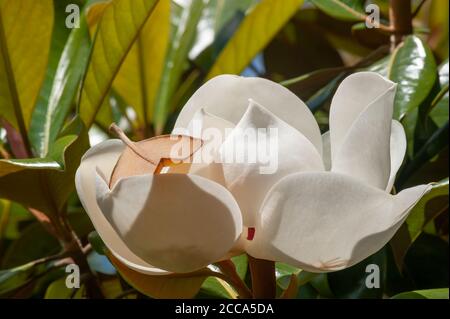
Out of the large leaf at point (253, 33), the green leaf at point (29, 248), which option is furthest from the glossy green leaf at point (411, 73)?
the green leaf at point (29, 248)

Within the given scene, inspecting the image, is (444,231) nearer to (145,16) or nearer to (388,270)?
(388,270)

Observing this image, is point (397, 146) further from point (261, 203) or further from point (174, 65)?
point (174, 65)

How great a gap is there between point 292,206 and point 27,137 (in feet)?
1.63

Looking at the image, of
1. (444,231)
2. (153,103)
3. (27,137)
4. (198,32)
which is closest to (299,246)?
(27,137)

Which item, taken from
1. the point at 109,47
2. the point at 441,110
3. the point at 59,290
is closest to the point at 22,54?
the point at 109,47

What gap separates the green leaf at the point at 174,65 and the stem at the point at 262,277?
643mm

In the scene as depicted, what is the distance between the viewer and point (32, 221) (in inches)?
53.7

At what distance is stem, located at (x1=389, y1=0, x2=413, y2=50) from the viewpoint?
103 centimetres

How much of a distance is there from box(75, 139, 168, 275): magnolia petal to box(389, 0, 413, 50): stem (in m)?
0.57

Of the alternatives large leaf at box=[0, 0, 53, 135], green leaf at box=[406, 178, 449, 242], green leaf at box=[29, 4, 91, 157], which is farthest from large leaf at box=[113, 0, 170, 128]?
green leaf at box=[406, 178, 449, 242]

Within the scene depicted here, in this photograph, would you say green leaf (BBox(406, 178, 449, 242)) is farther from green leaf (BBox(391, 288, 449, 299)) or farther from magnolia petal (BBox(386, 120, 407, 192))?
magnolia petal (BBox(386, 120, 407, 192))

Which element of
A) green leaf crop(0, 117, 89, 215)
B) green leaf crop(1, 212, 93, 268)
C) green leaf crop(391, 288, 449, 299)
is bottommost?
green leaf crop(1, 212, 93, 268)

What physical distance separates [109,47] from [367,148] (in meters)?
0.41

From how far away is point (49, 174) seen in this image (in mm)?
780
